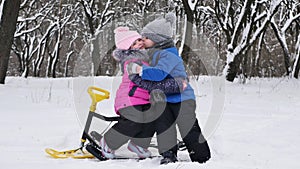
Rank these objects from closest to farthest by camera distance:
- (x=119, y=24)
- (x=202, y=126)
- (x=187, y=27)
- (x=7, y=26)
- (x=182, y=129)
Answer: (x=182, y=129) < (x=202, y=126) < (x=7, y=26) < (x=187, y=27) < (x=119, y=24)

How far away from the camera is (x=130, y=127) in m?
4.04

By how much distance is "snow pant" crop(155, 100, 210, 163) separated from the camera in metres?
3.91

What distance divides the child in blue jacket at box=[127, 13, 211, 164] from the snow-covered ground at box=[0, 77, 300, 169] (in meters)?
0.16

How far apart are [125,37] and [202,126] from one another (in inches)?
84.2

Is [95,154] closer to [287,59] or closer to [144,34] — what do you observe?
[144,34]

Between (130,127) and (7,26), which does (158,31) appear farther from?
(7,26)

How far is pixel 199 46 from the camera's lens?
977 inches

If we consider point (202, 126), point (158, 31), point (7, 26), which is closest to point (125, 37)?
point (158, 31)

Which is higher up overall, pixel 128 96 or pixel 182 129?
→ pixel 128 96

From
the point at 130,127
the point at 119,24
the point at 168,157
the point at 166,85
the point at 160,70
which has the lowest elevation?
the point at 168,157

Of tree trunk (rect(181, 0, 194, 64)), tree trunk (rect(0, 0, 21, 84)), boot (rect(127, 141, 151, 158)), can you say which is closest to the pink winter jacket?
boot (rect(127, 141, 151, 158))

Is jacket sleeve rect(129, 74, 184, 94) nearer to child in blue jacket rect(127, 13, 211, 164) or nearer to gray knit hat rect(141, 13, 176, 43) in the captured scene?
child in blue jacket rect(127, 13, 211, 164)

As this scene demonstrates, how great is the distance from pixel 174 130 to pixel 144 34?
0.97m

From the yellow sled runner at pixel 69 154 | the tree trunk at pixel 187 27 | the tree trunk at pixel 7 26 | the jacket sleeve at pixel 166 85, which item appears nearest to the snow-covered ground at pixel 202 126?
the yellow sled runner at pixel 69 154
